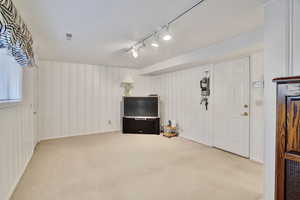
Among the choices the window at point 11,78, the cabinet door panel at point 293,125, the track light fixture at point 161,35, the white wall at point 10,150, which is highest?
the track light fixture at point 161,35

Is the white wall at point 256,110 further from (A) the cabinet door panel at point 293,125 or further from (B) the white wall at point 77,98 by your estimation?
(B) the white wall at point 77,98

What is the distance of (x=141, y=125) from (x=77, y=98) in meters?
2.20

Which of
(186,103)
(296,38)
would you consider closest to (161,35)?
(296,38)

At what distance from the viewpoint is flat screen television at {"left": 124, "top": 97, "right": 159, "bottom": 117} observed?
537 cm

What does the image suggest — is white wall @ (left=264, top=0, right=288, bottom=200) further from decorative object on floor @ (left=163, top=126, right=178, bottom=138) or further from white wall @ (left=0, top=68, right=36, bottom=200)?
decorative object on floor @ (left=163, top=126, right=178, bottom=138)

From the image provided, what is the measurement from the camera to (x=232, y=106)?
11.8 ft

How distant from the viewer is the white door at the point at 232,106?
333 centimetres

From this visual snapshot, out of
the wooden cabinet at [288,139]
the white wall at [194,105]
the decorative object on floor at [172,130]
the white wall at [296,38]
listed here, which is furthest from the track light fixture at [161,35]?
the decorative object on floor at [172,130]

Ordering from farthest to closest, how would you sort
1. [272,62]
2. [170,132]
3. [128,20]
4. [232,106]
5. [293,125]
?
1. [170,132]
2. [232,106]
3. [128,20]
4. [272,62]
5. [293,125]

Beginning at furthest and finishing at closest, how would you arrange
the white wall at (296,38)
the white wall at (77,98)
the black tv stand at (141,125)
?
the black tv stand at (141,125) < the white wall at (77,98) < the white wall at (296,38)

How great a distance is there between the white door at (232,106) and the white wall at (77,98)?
3253mm

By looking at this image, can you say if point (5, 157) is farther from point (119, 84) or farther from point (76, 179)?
Result: point (119, 84)

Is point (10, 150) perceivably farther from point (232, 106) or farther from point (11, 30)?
point (232, 106)

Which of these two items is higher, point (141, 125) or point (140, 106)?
point (140, 106)
